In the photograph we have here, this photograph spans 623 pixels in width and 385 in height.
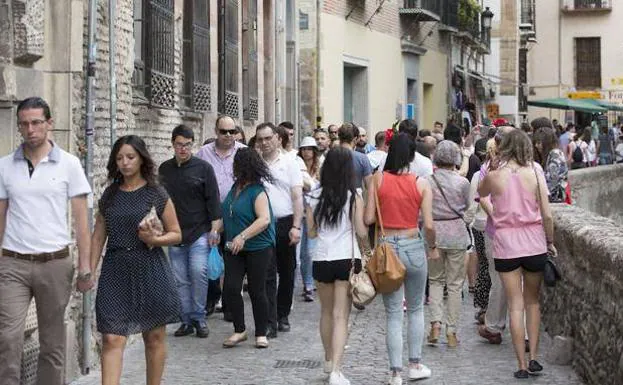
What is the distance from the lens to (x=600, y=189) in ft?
88.0

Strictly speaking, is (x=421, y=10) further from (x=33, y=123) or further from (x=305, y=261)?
(x=33, y=123)

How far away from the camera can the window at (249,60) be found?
1917 centimetres

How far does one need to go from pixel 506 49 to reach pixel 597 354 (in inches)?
1508

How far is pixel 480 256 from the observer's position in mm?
12438

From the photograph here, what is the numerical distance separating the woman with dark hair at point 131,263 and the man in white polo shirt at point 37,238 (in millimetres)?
184

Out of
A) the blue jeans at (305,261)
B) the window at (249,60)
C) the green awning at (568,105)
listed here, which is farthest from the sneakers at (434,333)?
the green awning at (568,105)

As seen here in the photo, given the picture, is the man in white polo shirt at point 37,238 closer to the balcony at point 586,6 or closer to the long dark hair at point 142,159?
the long dark hair at point 142,159

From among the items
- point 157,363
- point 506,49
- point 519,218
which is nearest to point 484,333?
point 519,218

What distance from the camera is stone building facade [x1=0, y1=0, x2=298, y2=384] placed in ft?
30.9

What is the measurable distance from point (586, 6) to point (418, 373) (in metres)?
48.8

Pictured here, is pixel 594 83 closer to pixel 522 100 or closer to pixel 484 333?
pixel 522 100

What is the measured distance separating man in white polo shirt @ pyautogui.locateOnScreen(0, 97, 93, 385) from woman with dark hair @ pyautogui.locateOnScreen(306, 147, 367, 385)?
2.27 m

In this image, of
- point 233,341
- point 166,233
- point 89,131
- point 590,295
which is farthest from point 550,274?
point 89,131

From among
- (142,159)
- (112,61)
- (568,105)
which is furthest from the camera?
(568,105)
